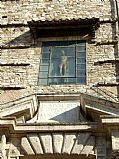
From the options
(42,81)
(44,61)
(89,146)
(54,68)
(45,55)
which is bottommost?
(89,146)

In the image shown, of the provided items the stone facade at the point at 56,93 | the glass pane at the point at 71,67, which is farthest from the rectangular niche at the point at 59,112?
the glass pane at the point at 71,67

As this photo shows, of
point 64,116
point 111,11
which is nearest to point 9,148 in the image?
point 64,116

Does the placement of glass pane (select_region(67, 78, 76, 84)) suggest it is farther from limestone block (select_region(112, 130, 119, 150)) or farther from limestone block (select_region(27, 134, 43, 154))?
limestone block (select_region(112, 130, 119, 150))

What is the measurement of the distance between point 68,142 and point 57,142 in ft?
0.84

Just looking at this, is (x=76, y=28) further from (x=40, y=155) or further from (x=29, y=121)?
(x=40, y=155)

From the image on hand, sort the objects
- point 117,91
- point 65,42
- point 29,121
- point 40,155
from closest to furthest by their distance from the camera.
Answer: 1. point 40,155
2. point 29,121
3. point 117,91
4. point 65,42

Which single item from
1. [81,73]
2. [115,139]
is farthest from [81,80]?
[115,139]

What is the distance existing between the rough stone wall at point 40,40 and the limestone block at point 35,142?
2.19m

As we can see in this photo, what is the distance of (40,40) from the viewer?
1356 centimetres

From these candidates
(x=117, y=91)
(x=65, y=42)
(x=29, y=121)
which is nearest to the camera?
(x=29, y=121)

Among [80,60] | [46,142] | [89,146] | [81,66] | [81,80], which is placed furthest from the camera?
[80,60]

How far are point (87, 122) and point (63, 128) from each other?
604 millimetres

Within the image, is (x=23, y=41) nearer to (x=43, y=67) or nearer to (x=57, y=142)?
(x=43, y=67)

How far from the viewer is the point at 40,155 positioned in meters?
9.87
